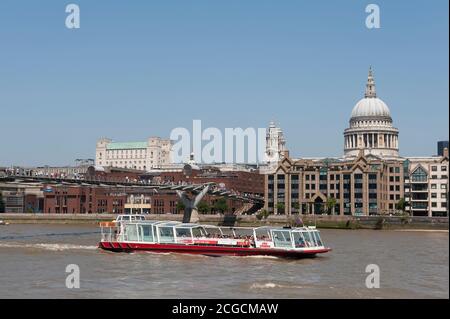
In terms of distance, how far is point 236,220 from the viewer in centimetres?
12412

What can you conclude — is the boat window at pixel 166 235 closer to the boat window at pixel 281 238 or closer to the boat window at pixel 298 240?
the boat window at pixel 281 238

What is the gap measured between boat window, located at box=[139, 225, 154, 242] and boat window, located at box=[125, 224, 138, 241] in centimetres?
50

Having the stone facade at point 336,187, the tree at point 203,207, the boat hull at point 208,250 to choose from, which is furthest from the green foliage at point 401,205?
the boat hull at point 208,250

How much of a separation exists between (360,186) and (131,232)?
75172 millimetres

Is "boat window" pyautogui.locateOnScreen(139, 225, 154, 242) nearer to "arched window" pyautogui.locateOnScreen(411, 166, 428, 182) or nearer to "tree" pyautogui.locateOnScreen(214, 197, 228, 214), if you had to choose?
"tree" pyautogui.locateOnScreen(214, 197, 228, 214)

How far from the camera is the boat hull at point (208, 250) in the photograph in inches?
1949

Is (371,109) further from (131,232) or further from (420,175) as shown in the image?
(131,232)

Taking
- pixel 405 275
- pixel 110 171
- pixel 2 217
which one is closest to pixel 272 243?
pixel 405 275

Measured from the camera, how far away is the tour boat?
164 feet

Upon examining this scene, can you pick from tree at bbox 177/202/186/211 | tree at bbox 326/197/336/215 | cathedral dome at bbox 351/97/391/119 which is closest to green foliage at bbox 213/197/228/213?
tree at bbox 177/202/186/211

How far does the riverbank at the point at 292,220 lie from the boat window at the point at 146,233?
116ft

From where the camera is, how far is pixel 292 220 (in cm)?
11744

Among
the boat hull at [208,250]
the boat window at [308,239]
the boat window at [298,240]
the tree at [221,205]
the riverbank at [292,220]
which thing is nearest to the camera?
the boat hull at [208,250]
